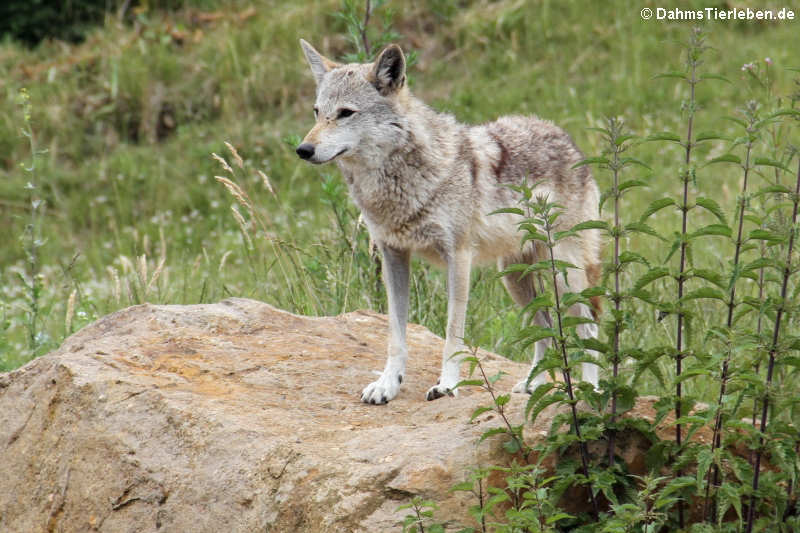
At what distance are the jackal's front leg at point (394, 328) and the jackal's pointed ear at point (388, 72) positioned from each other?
0.84 meters

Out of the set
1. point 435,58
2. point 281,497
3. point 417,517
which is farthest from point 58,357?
point 435,58

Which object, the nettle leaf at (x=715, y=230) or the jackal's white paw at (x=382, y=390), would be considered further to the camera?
the jackal's white paw at (x=382, y=390)

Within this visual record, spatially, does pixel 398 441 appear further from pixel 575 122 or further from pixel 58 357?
pixel 575 122

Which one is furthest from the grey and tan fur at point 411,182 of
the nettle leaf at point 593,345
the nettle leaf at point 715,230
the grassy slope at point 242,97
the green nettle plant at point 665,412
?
the grassy slope at point 242,97

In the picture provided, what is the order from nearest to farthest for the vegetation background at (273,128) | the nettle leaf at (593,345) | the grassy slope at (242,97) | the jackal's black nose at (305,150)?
the nettle leaf at (593,345), the jackal's black nose at (305,150), the vegetation background at (273,128), the grassy slope at (242,97)

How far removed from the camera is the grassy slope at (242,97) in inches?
426

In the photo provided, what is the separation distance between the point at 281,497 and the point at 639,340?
10.5 feet

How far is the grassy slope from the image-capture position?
1081 cm

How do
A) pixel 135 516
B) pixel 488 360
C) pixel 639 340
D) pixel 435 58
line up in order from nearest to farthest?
1. pixel 135 516
2. pixel 488 360
3. pixel 639 340
4. pixel 435 58

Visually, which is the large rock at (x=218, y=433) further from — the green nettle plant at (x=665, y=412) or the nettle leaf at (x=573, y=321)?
the nettle leaf at (x=573, y=321)

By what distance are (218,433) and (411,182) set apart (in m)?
1.68

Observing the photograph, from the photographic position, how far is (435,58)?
498 inches

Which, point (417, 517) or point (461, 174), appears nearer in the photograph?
point (417, 517)

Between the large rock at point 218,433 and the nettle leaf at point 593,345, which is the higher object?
the nettle leaf at point 593,345
